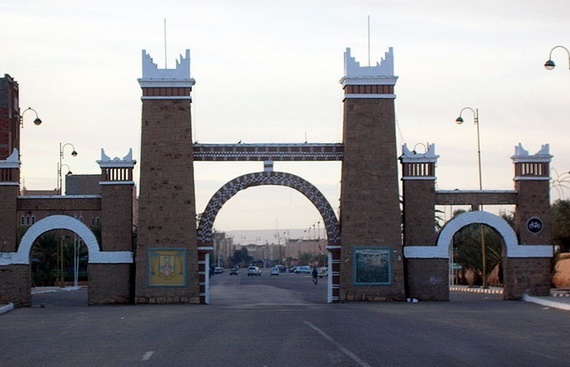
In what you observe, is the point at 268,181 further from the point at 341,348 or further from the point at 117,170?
the point at 341,348

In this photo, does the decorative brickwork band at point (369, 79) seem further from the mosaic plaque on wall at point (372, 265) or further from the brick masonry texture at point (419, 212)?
the mosaic plaque on wall at point (372, 265)

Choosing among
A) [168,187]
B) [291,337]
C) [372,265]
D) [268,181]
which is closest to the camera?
[291,337]

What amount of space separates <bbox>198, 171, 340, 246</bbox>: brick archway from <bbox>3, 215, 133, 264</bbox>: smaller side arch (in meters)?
4.03

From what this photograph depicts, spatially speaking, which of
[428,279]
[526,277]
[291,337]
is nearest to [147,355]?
[291,337]

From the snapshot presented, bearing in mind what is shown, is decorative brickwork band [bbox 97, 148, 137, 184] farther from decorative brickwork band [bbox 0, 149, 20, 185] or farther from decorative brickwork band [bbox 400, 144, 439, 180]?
decorative brickwork band [bbox 400, 144, 439, 180]

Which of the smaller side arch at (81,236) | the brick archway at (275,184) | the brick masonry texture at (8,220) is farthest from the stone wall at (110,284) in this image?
the brick archway at (275,184)

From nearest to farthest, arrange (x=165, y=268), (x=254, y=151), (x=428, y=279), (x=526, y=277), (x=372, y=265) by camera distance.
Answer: (x=165, y=268) < (x=372, y=265) < (x=428, y=279) < (x=526, y=277) < (x=254, y=151)

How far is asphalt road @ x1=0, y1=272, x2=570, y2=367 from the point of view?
17562 mm

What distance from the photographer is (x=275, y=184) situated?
42719mm

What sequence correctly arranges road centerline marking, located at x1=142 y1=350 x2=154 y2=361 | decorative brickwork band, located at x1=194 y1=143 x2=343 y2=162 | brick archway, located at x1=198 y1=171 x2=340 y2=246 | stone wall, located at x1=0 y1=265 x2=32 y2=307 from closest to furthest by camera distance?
road centerline marking, located at x1=142 y1=350 x2=154 y2=361 → stone wall, located at x1=0 y1=265 x2=32 y2=307 → decorative brickwork band, located at x1=194 y1=143 x2=343 y2=162 → brick archway, located at x1=198 y1=171 x2=340 y2=246

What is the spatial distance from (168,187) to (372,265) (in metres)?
9.26

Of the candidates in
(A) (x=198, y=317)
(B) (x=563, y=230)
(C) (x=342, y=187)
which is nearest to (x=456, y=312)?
(A) (x=198, y=317)

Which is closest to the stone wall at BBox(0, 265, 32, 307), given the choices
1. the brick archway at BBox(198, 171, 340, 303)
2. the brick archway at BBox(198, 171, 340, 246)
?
the brick archway at BBox(198, 171, 340, 303)

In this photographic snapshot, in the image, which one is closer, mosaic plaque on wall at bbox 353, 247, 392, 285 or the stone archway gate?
mosaic plaque on wall at bbox 353, 247, 392, 285
